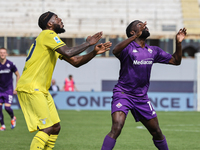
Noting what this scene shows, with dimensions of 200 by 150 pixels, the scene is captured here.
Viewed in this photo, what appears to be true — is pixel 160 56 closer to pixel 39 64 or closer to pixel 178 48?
pixel 178 48

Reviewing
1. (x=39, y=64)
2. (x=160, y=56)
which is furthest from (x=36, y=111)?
(x=160, y=56)

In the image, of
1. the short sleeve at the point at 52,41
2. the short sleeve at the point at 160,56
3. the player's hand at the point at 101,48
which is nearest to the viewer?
the short sleeve at the point at 52,41

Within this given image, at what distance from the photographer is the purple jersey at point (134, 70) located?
581cm

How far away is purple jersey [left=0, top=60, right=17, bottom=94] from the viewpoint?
11.1 meters

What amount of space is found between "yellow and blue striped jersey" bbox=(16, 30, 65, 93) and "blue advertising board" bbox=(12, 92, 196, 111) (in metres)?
14.7

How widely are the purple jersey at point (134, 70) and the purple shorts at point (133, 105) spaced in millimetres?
77

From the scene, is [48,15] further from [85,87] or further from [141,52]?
[85,87]

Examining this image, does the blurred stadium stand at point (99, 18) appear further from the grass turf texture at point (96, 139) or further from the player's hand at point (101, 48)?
the player's hand at point (101, 48)

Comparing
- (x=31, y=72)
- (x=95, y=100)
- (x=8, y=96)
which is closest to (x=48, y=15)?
(x=31, y=72)

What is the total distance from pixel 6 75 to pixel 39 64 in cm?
635

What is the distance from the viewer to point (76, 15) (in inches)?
1186

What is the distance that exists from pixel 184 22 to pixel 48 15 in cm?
2581

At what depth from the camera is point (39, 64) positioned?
5156 mm

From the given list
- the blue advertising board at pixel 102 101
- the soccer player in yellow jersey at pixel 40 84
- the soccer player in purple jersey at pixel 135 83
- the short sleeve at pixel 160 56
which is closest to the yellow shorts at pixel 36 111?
the soccer player in yellow jersey at pixel 40 84
